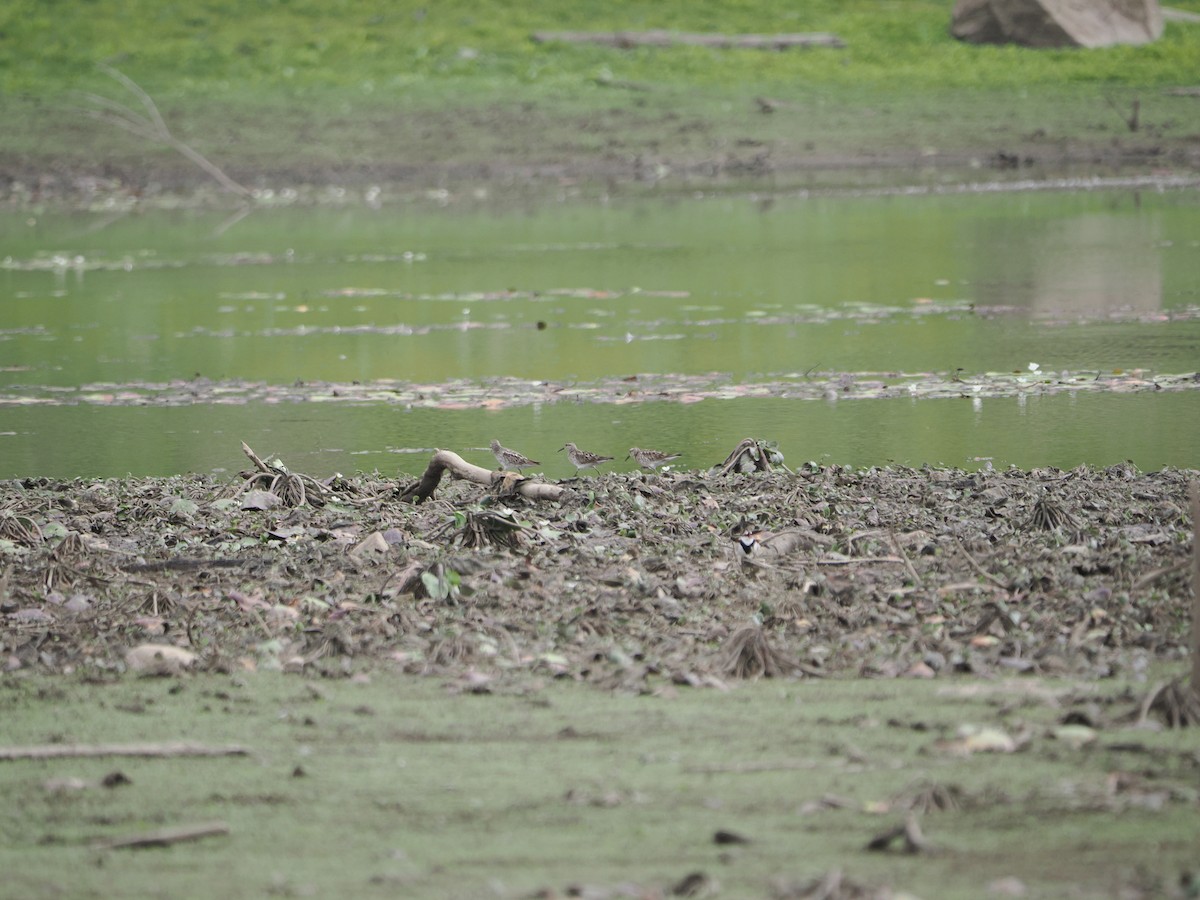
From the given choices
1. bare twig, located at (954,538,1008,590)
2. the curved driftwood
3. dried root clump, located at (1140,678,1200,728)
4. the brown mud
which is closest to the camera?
dried root clump, located at (1140,678,1200,728)

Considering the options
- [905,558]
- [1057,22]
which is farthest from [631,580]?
[1057,22]

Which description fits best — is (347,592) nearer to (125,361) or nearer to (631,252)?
(125,361)

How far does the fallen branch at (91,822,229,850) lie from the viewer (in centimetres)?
413

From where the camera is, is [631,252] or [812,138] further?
[812,138]

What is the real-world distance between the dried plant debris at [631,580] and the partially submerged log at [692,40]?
31.2m

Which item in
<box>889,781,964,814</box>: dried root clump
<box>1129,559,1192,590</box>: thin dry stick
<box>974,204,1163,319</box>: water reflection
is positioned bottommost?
<box>889,781,964,814</box>: dried root clump

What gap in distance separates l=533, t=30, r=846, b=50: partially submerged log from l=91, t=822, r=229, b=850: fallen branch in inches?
1374

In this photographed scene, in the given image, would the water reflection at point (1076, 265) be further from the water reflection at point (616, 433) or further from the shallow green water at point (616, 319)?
the water reflection at point (616, 433)

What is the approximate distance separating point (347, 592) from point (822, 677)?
181 centimetres

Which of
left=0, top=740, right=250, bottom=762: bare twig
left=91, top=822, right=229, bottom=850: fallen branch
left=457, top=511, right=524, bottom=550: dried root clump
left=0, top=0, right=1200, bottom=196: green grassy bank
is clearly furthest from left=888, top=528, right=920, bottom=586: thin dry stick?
left=0, top=0, right=1200, bottom=196: green grassy bank

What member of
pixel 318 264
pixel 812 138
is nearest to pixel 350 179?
pixel 812 138

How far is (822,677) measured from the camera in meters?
5.40

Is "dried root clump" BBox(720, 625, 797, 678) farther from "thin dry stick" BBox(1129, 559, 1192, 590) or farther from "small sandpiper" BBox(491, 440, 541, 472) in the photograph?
"small sandpiper" BBox(491, 440, 541, 472)

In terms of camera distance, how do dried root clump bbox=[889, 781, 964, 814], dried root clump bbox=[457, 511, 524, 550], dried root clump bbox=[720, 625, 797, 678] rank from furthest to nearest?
dried root clump bbox=[457, 511, 524, 550] < dried root clump bbox=[720, 625, 797, 678] < dried root clump bbox=[889, 781, 964, 814]
